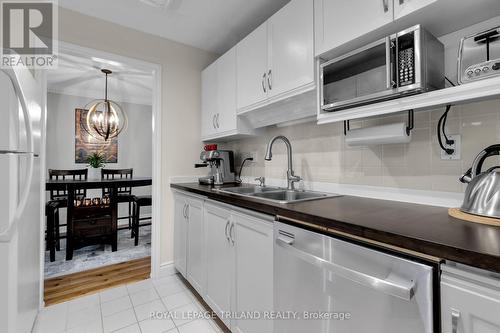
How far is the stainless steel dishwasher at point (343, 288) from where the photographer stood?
676 millimetres

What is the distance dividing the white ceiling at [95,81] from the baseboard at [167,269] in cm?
226

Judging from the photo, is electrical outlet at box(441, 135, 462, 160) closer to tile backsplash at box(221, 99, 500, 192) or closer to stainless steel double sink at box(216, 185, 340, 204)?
tile backsplash at box(221, 99, 500, 192)

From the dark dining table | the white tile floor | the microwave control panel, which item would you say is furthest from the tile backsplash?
the dark dining table

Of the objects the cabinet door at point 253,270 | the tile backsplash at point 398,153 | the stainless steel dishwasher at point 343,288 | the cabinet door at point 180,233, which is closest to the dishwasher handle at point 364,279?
the stainless steel dishwasher at point 343,288

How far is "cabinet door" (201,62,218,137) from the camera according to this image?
94.3 inches

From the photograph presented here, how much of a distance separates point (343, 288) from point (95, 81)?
442 cm

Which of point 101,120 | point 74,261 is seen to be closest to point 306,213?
point 74,261

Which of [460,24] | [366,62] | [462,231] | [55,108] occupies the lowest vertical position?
[462,231]

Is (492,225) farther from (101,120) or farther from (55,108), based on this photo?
(55,108)

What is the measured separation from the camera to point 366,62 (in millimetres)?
1190

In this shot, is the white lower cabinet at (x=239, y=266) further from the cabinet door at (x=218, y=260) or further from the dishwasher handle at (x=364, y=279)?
the dishwasher handle at (x=364, y=279)

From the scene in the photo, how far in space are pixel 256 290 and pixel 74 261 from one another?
257 cm

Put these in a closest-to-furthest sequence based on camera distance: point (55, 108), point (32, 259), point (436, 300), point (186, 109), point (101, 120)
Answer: point (436, 300) < point (32, 259) < point (186, 109) < point (101, 120) < point (55, 108)

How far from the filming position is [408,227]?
0.78 m
